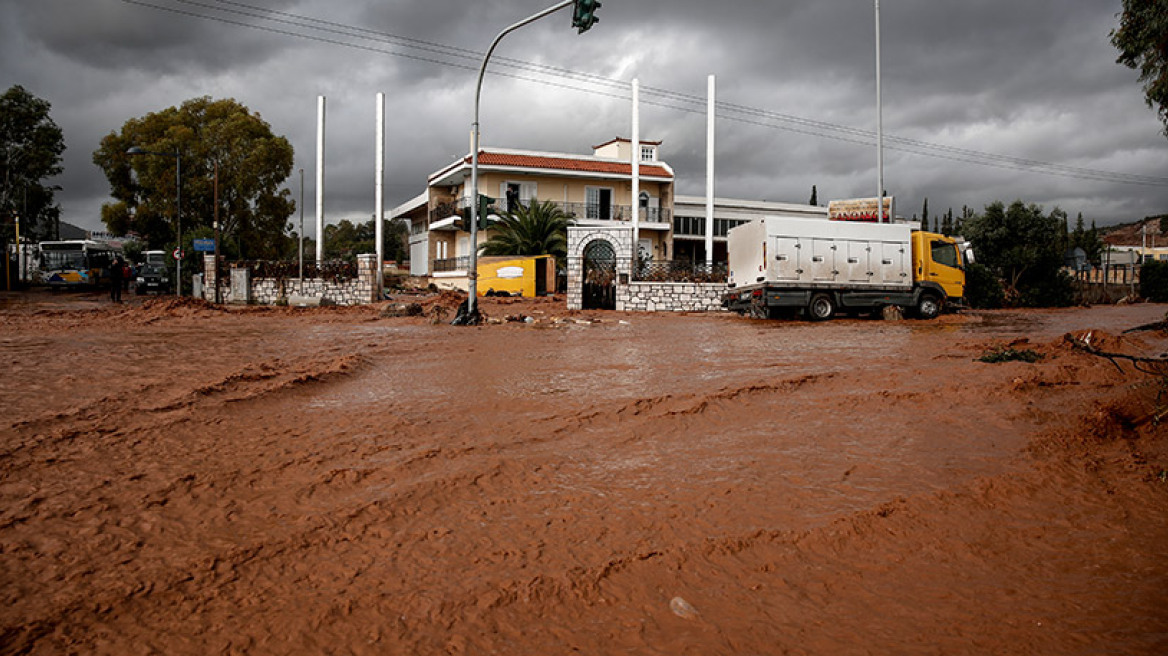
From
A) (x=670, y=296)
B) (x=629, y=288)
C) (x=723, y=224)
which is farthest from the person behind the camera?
(x=723, y=224)

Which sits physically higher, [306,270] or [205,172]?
[205,172]

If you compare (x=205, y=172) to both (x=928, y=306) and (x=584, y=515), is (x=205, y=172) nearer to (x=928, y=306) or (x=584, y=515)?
(x=928, y=306)

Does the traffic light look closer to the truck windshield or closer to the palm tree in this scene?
the truck windshield

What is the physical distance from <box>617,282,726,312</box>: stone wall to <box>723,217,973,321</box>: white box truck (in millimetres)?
2806

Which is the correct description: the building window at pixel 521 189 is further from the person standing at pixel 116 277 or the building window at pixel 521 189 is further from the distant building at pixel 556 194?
the person standing at pixel 116 277

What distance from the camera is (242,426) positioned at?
6.16m

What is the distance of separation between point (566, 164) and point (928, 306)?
81.6 ft

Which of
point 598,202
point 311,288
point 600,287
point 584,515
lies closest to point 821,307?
point 600,287

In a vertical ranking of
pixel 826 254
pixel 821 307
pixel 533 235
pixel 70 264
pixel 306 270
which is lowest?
pixel 821 307

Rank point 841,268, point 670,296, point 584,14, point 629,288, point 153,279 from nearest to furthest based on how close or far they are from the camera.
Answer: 1. point 584,14
2. point 841,268
3. point 629,288
4. point 670,296
5. point 153,279

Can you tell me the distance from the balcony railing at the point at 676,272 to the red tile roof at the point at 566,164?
17.4 meters

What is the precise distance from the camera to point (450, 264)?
137ft

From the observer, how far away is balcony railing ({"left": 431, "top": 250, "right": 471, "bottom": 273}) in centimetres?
4049

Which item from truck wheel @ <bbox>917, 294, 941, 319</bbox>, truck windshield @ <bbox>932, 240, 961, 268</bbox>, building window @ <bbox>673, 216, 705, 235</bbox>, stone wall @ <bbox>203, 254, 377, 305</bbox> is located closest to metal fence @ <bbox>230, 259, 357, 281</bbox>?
stone wall @ <bbox>203, 254, 377, 305</bbox>
